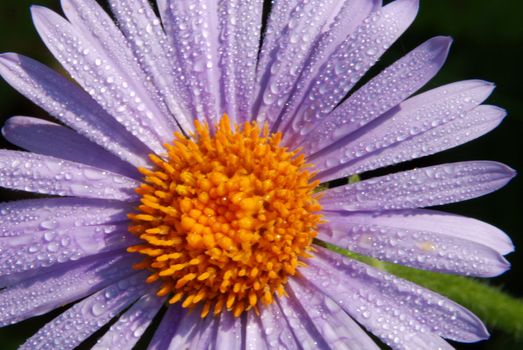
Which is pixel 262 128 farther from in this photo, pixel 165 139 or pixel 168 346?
pixel 168 346

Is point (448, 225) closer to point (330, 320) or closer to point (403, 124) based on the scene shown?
point (403, 124)

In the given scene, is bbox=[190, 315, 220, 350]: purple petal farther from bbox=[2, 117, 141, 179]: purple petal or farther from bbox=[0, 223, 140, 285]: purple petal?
bbox=[2, 117, 141, 179]: purple petal

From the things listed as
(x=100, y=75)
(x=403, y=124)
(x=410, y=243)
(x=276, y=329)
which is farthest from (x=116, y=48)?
(x=410, y=243)

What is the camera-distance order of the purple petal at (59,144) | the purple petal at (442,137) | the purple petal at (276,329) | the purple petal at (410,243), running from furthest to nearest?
the purple petal at (59,144), the purple petal at (276,329), the purple petal at (442,137), the purple petal at (410,243)

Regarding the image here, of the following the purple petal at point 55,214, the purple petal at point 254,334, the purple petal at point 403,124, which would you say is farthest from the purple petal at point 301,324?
the purple petal at point 55,214

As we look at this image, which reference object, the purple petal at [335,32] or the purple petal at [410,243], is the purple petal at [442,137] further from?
the purple petal at [335,32]

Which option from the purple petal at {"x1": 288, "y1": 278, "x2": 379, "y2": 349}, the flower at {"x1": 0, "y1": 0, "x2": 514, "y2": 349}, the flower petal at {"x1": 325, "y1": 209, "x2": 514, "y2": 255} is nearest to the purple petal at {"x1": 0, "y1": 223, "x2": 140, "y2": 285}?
the flower at {"x1": 0, "y1": 0, "x2": 514, "y2": 349}
